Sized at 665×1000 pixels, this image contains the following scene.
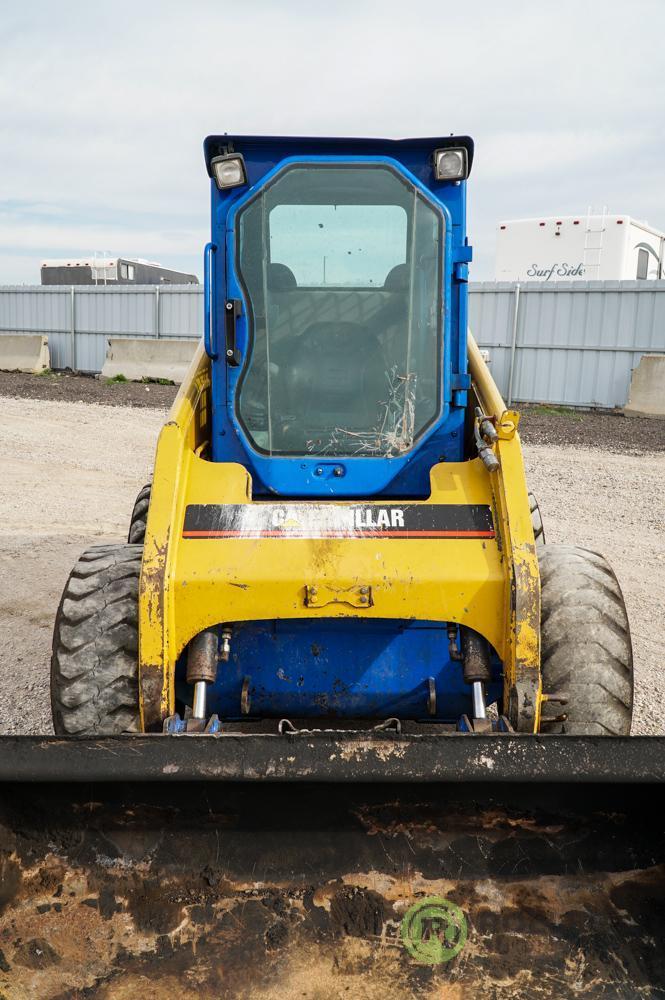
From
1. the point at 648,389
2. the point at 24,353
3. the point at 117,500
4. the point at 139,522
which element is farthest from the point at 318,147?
the point at 24,353

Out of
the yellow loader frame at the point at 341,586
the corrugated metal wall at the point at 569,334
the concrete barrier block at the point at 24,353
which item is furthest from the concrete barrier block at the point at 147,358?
the yellow loader frame at the point at 341,586

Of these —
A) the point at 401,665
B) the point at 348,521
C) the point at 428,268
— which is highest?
the point at 428,268

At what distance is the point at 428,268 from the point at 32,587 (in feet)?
13.4

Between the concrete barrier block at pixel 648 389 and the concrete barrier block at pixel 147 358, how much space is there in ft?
32.3

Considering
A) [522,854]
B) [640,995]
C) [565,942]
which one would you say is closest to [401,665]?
[522,854]

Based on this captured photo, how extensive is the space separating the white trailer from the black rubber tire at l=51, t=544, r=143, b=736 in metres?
17.4

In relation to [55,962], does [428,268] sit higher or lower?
higher

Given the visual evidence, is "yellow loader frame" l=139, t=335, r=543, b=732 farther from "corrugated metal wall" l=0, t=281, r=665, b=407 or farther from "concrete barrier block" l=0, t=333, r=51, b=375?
"concrete barrier block" l=0, t=333, r=51, b=375

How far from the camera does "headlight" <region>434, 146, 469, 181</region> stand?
358cm

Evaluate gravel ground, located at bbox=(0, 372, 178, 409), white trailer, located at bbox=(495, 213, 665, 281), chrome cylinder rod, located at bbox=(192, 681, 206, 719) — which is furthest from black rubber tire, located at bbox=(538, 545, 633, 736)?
white trailer, located at bbox=(495, 213, 665, 281)

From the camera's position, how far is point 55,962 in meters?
2.43

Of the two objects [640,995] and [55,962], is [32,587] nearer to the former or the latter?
[55,962]

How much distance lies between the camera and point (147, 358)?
20.9m

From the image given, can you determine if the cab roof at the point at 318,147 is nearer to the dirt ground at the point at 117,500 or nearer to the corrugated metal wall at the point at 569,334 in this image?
the dirt ground at the point at 117,500
